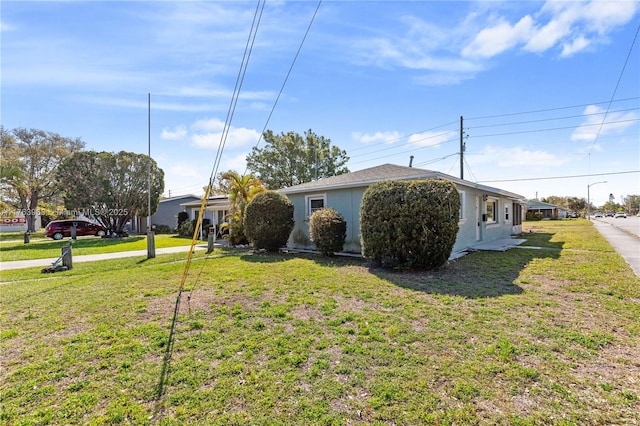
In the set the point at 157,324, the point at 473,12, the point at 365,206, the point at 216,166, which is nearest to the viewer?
the point at 157,324

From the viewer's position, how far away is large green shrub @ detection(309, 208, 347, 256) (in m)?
10.5

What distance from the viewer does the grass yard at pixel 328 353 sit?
252 cm

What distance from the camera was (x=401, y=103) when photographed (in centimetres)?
1483

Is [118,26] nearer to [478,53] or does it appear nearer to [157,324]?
[157,324]

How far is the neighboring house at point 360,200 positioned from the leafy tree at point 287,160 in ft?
66.6

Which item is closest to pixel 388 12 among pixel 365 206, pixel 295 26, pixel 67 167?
pixel 295 26

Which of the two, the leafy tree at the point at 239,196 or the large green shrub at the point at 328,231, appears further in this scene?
the leafy tree at the point at 239,196

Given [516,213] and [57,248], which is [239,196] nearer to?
[57,248]

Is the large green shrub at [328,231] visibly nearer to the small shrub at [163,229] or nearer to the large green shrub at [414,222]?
the large green shrub at [414,222]

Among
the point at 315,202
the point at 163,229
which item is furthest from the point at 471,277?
the point at 163,229

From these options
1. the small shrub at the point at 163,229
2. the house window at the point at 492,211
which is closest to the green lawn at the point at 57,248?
the small shrub at the point at 163,229

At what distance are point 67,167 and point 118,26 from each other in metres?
20.6

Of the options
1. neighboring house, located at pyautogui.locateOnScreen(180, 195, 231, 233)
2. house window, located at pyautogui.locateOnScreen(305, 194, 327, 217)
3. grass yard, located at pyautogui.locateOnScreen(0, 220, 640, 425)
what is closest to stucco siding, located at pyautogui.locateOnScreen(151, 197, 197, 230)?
neighboring house, located at pyautogui.locateOnScreen(180, 195, 231, 233)

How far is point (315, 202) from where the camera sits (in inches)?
496
